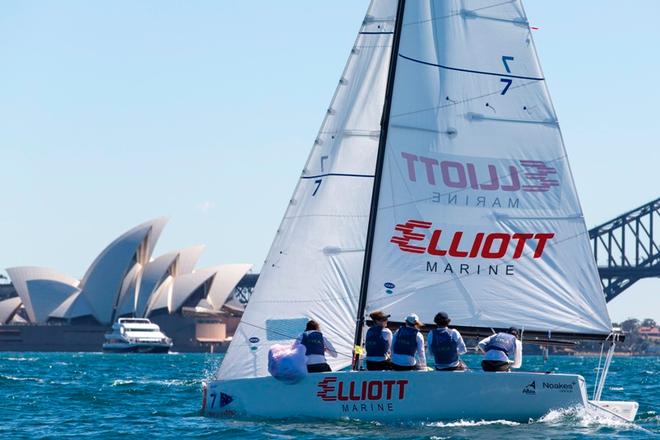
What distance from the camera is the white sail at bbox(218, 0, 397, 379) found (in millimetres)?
12914

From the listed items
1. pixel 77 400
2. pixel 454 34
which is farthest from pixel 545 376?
pixel 77 400

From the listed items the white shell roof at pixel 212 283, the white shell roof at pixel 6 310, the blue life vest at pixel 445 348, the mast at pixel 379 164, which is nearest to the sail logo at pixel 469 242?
the mast at pixel 379 164

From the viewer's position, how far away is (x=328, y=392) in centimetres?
1220

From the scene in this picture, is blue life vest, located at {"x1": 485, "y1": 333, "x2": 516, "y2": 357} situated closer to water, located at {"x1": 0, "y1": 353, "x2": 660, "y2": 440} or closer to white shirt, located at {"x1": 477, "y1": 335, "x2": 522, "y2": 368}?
white shirt, located at {"x1": 477, "y1": 335, "x2": 522, "y2": 368}

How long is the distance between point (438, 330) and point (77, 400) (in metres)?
7.56

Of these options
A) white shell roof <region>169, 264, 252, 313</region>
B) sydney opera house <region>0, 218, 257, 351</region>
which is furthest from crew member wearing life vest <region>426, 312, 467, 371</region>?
white shell roof <region>169, 264, 252, 313</region>

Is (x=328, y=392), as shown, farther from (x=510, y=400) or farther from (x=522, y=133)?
(x=522, y=133)

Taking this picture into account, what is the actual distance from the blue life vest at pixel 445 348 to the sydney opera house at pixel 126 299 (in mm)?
60427

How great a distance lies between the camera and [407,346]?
12203 mm

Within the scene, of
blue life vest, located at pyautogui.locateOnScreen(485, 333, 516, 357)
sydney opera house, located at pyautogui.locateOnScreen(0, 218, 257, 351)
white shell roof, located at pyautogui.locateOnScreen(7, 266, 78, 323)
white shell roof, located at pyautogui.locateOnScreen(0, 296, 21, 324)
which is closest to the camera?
blue life vest, located at pyautogui.locateOnScreen(485, 333, 516, 357)

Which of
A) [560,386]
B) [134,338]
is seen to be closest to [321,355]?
[560,386]

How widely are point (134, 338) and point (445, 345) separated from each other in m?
64.6

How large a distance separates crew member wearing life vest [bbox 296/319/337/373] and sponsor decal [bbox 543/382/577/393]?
6.76 ft

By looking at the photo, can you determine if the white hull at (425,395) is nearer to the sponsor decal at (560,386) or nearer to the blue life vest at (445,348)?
the sponsor decal at (560,386)
